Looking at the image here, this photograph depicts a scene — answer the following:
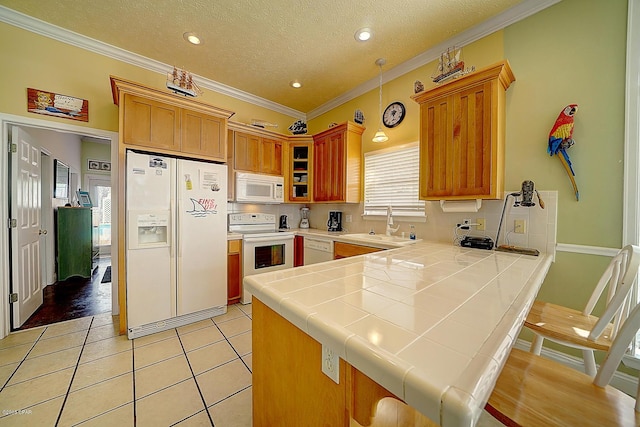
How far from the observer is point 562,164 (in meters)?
1.83

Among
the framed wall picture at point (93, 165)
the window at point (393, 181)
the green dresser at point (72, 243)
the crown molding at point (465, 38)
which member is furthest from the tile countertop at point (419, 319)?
the framed wall picture at point (93, 165)

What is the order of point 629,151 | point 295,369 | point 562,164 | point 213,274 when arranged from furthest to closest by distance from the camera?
point 213,274, point 562,164, point 629,151, point 295,369

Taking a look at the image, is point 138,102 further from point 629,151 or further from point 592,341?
point 629,151

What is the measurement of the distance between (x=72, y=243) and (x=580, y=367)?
6.60 metres

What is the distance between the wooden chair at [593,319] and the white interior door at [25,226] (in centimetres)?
432

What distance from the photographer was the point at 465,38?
2.36 meters

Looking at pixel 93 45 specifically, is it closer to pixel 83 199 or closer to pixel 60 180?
pixel 60 180

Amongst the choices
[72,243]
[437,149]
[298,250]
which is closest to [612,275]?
[437,149]

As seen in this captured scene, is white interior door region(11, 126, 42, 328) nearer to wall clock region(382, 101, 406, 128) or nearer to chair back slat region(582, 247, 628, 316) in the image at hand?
wall clock region(382, 101, 406, 128)

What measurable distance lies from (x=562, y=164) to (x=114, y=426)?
352 centimetres

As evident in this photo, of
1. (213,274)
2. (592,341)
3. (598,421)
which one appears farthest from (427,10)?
(213,274)

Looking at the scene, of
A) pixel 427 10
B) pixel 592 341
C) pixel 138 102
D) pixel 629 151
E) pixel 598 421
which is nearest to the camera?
pixel 598 421

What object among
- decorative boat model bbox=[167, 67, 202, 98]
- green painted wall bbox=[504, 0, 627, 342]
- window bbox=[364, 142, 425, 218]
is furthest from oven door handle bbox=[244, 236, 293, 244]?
green painted wall bbox=[504, 0, 627, 342]

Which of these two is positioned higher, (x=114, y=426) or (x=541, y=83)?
(x=541, y=83)
